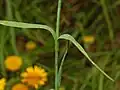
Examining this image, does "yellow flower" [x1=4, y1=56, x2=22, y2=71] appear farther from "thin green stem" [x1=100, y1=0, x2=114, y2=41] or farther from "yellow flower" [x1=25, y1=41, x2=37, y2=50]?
"thin green stem" [x1=100, y1=0, x2=114, y2=41]

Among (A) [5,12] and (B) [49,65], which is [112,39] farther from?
(A) [5,12]

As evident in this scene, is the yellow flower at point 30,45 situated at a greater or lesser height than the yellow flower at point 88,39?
lesser

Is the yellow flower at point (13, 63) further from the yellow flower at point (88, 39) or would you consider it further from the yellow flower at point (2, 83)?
the yellow flower at point (88, 39)

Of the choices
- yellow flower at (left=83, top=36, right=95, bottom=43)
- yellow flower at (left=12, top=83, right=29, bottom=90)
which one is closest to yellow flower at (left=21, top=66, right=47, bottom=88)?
yellow flower at (left=12, top=83, right=29, bottom=90)

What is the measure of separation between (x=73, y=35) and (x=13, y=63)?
19cm

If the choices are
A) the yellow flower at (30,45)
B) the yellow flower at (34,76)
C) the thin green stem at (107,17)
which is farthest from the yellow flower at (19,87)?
the thin green stem at (107,17)

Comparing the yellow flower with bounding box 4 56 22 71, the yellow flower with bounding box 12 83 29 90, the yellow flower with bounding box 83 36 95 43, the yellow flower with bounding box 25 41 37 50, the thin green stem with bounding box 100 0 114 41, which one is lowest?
the yellow flower with bounding box 12 83 29 90

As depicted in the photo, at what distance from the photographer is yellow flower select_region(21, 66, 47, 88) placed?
0.96 meters

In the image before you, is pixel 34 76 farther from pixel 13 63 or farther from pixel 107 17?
pixel 107 17

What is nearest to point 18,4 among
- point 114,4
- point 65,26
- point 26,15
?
point 26,15

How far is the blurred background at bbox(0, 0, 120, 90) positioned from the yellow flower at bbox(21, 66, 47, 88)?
1.0 inches

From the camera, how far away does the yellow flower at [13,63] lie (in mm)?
1017

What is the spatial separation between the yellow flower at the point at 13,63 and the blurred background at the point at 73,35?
2cm

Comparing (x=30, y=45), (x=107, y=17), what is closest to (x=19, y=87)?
(x=30, y=45)
